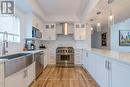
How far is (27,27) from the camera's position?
600 cm

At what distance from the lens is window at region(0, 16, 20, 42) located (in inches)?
180

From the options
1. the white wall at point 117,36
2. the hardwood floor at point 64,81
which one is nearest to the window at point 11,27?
the hardwood floor at point 64,81

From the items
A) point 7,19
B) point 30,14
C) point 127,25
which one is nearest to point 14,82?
point 7,19

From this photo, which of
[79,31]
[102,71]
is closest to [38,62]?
[102,71]

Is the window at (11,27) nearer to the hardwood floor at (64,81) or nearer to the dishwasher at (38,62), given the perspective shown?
the dishwasher at (38,62)

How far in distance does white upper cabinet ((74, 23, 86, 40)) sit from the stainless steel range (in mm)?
732

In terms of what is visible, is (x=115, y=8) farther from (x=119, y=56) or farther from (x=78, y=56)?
(x=78, y=56)

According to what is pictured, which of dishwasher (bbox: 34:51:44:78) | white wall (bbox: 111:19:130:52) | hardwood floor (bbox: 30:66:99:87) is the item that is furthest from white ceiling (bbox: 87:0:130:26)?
white wall (bbox: 111:19:130:52)

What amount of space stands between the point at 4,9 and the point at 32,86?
2.15m

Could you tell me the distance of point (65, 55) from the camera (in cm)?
852

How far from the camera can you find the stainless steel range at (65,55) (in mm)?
8492

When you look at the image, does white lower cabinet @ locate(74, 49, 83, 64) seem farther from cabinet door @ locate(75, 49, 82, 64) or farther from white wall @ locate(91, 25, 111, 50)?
white wall @ locate(91, 25, 111, 50)

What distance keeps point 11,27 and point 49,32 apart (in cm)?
371

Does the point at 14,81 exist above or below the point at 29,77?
above
